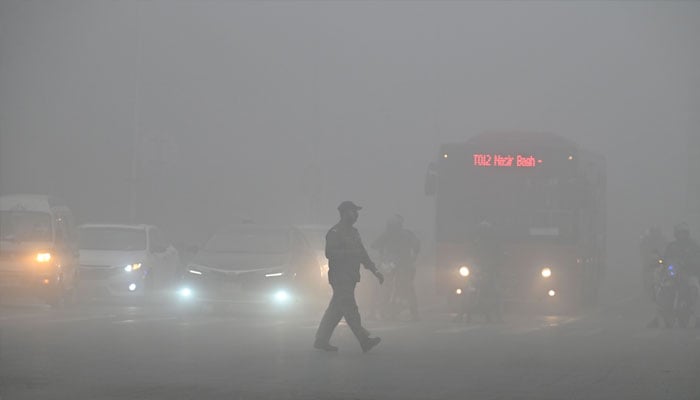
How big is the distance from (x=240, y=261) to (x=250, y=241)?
1.59 metres

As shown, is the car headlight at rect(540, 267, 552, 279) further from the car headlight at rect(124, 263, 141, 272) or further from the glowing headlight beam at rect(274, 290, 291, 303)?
the car headlight at rect(124, 263, 141, 272)

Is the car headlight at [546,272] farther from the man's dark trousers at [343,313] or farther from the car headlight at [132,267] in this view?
the man's dark trousers at [343,313]

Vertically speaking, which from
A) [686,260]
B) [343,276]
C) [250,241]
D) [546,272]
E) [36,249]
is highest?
[250,241]

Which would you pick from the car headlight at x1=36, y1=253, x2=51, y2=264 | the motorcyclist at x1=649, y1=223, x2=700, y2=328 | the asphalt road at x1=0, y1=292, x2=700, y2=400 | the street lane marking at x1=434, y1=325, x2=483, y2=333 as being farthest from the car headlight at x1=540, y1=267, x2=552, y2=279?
the car headlight at x1=36, y1=253, x2=51, y2=264

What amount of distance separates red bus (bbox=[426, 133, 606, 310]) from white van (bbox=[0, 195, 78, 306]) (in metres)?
6.84

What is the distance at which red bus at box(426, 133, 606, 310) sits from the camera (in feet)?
92.1

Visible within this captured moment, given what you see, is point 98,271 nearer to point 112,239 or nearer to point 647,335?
point 112,239

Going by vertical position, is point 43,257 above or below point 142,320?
above

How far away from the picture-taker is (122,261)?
97.7 ft

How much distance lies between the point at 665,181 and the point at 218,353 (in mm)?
67547

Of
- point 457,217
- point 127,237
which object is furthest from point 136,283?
point 457,217

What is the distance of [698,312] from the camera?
3139cm

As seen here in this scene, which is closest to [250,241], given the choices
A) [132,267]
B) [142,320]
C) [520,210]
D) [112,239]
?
[132,267]

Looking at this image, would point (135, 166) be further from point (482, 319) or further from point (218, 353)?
point (218, 353)
